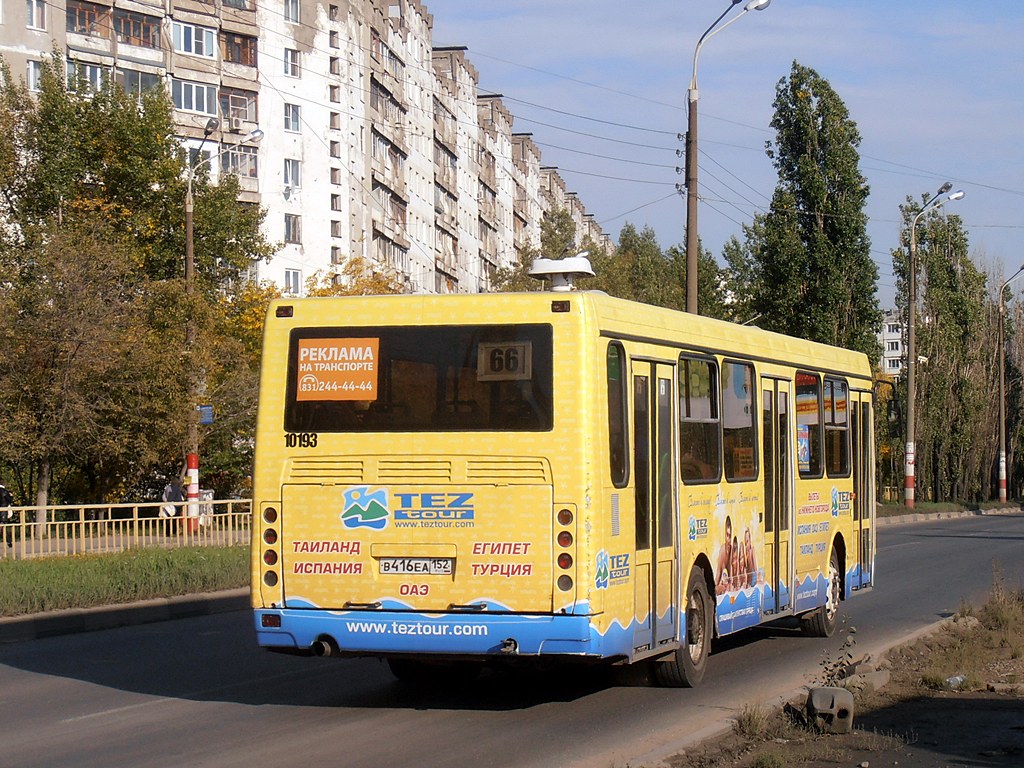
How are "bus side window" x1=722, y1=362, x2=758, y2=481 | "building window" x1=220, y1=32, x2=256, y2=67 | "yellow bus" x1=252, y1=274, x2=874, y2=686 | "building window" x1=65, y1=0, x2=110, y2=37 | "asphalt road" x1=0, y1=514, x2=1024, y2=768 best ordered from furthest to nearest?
"building window" x1=220, y1=32, x2=256, y2=67
"building window" x1=65, y1=0, x2=110, y2=37
"bus side window" x1=722, y1=362, x2=758, y2=481
"yellow bus" x1=252, y1=274, x2=874, y2=686
"asphalt road" x1=0, y1=514, x2=1024, y2=768

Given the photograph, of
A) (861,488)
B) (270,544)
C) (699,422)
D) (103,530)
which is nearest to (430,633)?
(270,544)

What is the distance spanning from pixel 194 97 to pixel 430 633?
58.9m

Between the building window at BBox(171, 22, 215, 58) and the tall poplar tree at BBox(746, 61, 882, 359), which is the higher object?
the building window at BBox(171, 22, 215, 58)

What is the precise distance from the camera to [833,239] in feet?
190

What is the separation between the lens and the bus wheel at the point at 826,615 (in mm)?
15719

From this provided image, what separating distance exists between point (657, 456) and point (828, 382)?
525cm

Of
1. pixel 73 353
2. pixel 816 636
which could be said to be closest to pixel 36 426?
pixel 73 353

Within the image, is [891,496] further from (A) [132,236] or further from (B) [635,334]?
(B) [635,334]

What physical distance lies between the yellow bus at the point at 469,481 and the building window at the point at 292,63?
2475 inches

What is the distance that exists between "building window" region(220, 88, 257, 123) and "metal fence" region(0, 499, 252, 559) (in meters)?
43.6

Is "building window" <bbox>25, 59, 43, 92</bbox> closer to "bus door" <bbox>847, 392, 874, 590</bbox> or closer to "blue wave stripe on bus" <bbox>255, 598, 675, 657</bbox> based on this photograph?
"bus door" <bbox>847, 392, 874, 590</bbox>

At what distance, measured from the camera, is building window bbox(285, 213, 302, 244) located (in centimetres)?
7119

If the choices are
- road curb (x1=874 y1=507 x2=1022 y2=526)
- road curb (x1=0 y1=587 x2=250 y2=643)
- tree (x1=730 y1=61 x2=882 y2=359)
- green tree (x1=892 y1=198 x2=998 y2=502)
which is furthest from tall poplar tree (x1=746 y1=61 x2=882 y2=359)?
road curb (x1=0 y1=587 x2=250 y2=643)

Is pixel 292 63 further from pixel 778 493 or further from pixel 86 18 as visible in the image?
pixel 778 493
